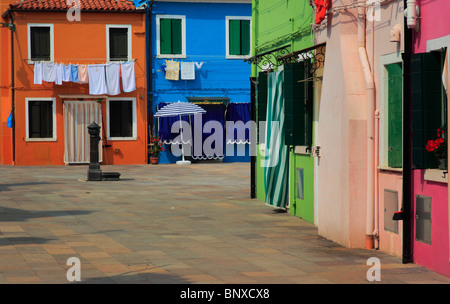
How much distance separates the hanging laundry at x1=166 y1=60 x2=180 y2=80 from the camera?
109ft

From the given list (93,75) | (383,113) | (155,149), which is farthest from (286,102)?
(93,75)

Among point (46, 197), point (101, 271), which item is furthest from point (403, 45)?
point (46, 197)

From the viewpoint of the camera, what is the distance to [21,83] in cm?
3216

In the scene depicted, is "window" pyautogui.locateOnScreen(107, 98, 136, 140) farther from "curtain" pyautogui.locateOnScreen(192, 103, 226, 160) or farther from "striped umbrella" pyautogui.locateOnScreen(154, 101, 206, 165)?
"curtain" pyautogui.locateOnScreen(192, 103, 226, 160)

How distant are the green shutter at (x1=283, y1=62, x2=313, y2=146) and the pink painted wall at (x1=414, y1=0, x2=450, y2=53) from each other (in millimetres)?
4435

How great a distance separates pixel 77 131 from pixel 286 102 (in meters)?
19.6

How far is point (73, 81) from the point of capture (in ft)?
105

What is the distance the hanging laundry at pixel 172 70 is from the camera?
33.3m

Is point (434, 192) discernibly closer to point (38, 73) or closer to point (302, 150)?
point (302, 150)

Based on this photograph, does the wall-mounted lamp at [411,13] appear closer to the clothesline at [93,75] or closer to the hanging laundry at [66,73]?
the clothesline at [93,75]

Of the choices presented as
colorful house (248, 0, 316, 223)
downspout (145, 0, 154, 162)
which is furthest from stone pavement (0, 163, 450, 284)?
downspout (145, 0, 154, 162)

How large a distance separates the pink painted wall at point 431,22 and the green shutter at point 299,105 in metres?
4.44

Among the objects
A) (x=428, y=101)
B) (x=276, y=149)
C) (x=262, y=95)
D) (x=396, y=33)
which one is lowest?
(x=276, y=149)

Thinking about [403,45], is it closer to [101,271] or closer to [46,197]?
[101,271]
